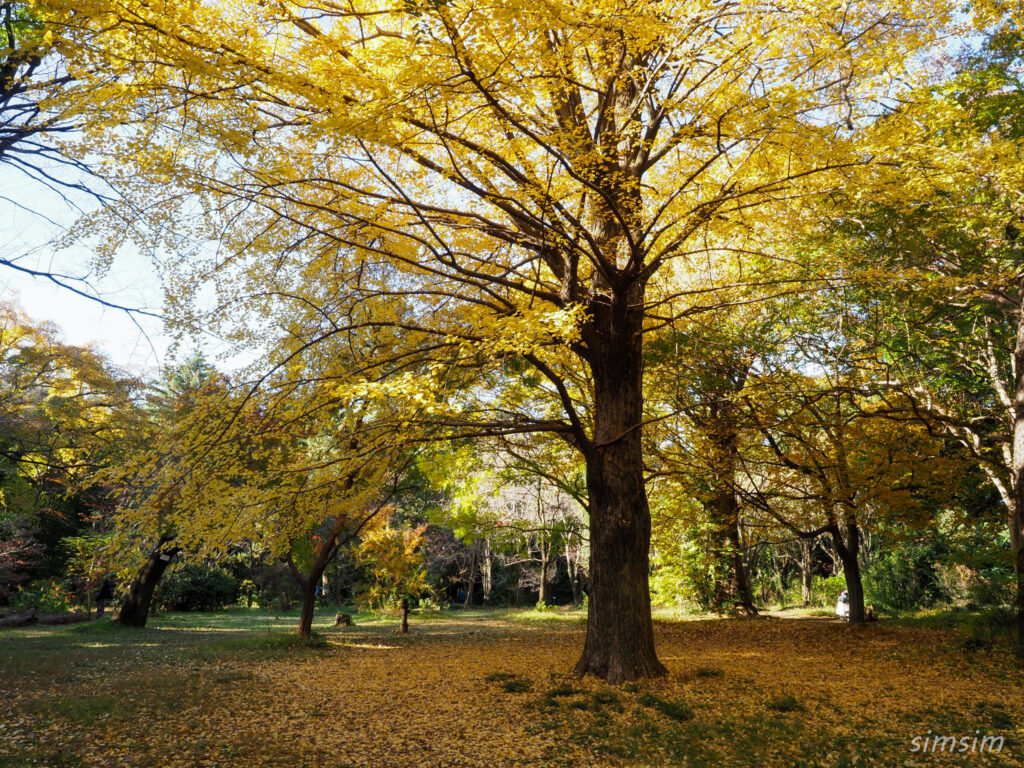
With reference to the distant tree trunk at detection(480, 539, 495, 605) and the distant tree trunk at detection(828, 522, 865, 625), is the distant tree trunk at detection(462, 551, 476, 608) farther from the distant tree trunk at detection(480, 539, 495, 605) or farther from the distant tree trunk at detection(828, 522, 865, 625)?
the distant tree trunk at detection(828, 522, 865, 625)

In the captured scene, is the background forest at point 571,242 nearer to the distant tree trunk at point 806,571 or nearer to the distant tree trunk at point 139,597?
the distant tree trunk at point 139,597

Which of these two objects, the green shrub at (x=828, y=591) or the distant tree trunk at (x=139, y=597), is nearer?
the distant tree trunk at (x=139, y=597)

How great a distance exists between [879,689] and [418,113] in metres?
7.02

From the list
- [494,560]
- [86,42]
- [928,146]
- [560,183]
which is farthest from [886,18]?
[494,560]

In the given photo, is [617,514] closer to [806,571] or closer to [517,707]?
[517,707]

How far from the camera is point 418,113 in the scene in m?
5.25

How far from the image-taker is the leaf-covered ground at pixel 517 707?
424 cm

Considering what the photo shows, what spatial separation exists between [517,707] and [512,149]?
545 cm

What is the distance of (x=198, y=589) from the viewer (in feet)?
75.2

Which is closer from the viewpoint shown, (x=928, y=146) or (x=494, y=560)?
(x=928, y=146)

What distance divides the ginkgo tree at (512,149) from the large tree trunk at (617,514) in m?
0.02

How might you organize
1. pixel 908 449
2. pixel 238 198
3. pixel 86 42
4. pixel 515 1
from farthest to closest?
pixel 908 449 < pixel 238 198 < pixel 86 42 < pixel 515 1

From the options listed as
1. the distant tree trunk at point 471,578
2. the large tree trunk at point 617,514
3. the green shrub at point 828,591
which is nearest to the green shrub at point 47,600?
the distant tree trunk at point 471,578

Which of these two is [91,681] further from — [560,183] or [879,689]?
[879,689]
